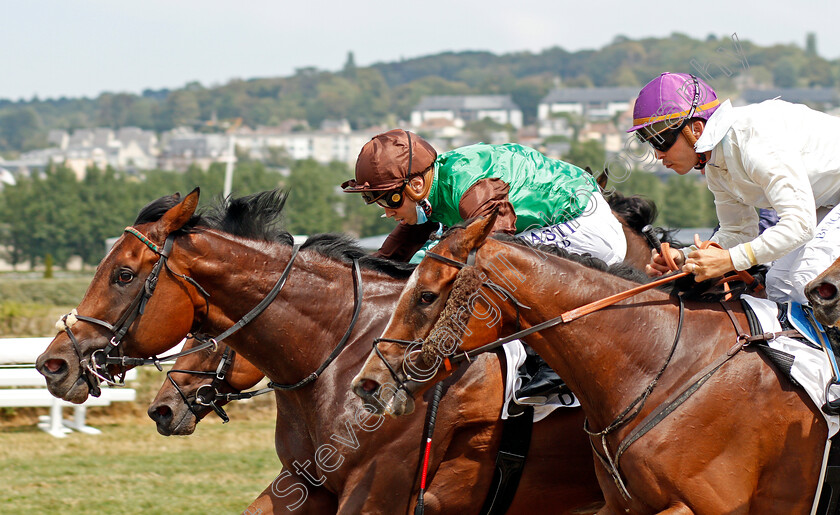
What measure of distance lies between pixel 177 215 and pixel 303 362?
768mm

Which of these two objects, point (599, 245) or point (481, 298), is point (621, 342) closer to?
point (481, 298)

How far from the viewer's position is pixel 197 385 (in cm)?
466

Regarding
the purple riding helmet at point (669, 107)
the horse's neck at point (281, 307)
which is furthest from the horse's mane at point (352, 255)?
the purple riding helmet at point (669, 107)

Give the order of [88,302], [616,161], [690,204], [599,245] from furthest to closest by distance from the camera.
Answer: [690,204], [616,161], [599,245], [88,302]

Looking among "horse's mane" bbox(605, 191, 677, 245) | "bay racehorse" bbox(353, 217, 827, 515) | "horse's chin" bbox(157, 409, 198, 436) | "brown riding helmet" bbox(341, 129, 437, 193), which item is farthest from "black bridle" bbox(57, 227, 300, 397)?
"horse's mane" bbox(605, 191, 677, 245)

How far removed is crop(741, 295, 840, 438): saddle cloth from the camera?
10.1 feet

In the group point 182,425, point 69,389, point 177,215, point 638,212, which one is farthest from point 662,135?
point 182,425

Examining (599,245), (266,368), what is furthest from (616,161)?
(266,368)

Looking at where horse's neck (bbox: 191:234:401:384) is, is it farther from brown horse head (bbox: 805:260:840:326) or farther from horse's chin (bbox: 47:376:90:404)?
brown horse head (bbox: 805:260:840:326)

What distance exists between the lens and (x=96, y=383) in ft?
12.3

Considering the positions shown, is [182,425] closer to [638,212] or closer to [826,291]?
[638,212]

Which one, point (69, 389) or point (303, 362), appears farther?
point (303, 362)

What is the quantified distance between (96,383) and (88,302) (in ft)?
1.04

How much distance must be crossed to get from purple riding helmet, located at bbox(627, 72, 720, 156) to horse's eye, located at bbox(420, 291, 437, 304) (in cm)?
96
